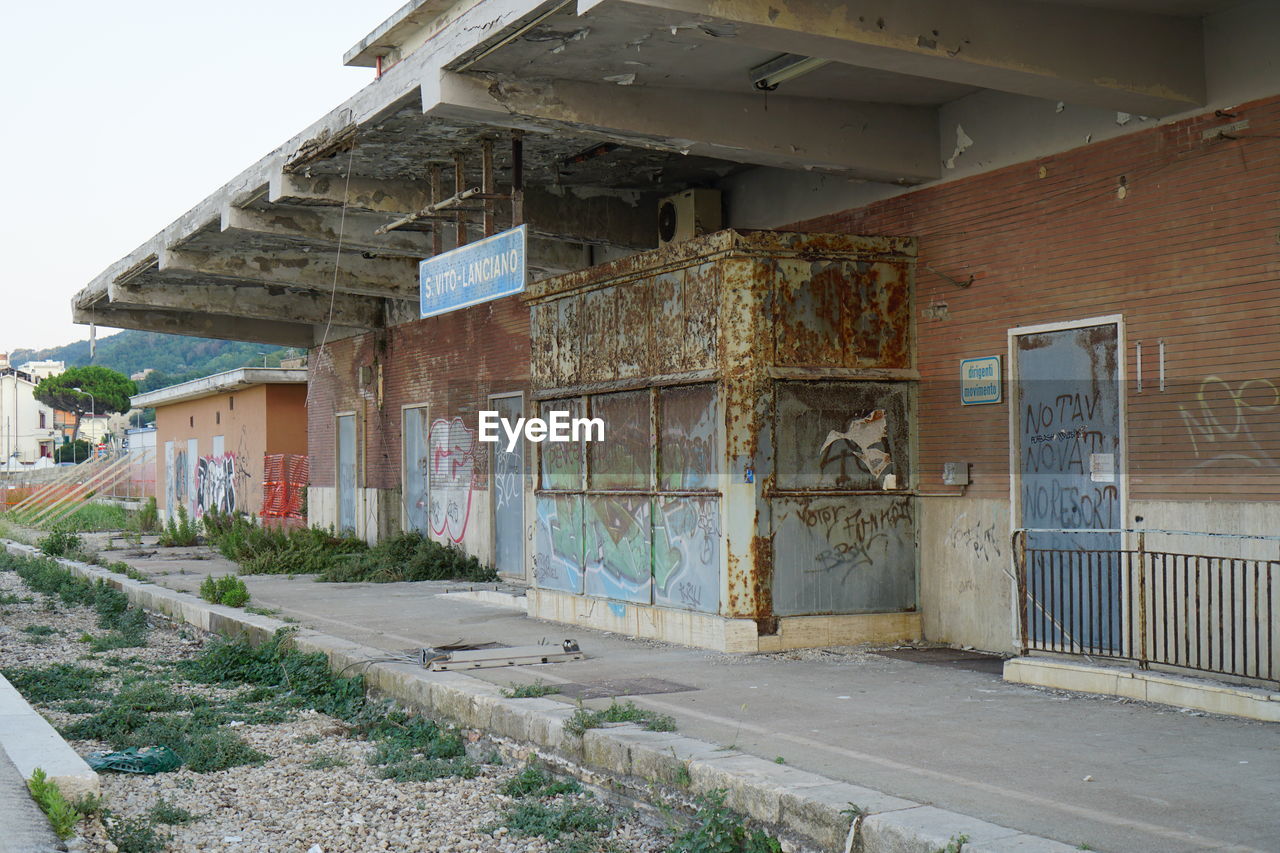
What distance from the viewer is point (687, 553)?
1109cm

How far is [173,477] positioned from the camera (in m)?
37.3

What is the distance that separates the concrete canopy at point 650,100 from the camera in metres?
8.23

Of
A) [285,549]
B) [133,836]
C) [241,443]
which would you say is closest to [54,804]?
[133,836]

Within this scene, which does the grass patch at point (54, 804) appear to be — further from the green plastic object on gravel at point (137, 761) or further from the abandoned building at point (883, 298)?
the abandoned building at point (883, 298)

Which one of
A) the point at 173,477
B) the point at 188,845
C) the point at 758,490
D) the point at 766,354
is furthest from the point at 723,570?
the point at 173,477

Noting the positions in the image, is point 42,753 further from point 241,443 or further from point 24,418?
point 24,418

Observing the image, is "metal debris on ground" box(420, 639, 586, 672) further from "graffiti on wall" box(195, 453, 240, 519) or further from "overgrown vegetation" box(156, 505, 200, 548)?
"graffiti on wall" box(195, 453, 240, 519)

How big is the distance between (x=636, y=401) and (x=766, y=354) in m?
1.88

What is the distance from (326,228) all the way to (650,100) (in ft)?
24.0

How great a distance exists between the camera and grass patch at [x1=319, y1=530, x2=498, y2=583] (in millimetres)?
18766

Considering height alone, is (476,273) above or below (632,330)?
above

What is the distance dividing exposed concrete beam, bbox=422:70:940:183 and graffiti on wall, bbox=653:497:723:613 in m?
3.13

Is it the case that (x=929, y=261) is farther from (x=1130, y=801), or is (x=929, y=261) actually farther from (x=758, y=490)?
(x=1130, y=801)

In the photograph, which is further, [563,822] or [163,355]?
[163,355]
